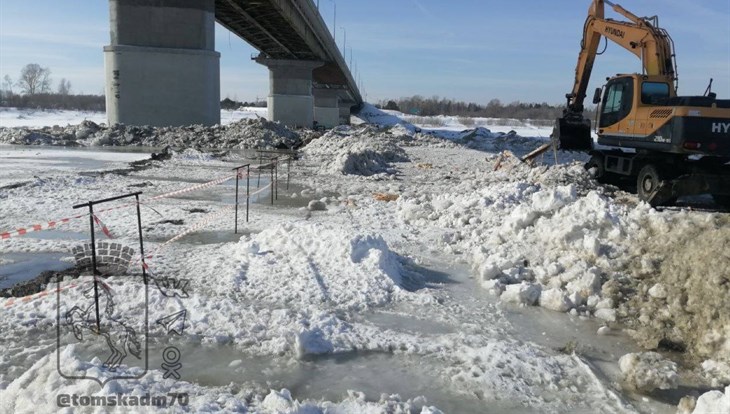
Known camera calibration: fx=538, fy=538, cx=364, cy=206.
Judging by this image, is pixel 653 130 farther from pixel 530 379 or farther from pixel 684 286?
pixel 530 379

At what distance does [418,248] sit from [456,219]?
152 cm

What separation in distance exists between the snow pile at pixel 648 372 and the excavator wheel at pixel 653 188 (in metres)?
7.98

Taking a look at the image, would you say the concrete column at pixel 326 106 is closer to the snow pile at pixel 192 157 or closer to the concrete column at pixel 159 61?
the concrete column at pixel 159 61

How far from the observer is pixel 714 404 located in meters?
3.61

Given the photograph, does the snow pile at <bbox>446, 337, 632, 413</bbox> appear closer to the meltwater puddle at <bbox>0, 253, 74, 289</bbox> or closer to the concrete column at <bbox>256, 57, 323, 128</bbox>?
the meltwater puddle at <bbox>0, 253, 74, 289</bbox>

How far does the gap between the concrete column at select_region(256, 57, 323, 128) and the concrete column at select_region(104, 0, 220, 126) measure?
24.7 metres

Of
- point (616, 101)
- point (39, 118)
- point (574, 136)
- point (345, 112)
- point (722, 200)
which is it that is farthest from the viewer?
point (345, 112)

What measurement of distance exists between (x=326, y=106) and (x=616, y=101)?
8025 centimetres

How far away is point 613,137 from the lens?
1372 cm

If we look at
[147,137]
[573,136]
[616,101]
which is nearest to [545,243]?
[616,101]

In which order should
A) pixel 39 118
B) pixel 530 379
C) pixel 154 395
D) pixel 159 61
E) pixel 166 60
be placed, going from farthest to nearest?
pixel 39 118
pixel 166 60
pixel 159 61
pixel 530 379
pixel 154 395

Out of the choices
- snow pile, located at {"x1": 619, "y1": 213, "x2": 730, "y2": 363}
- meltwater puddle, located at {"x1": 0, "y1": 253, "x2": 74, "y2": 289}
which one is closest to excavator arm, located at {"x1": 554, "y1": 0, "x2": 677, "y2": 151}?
snow pile, located at {"x1": 619, "y1": 213, "x2": 730, "y2": 363}

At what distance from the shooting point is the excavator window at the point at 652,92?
1269 cm

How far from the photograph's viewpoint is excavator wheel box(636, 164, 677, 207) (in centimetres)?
1173
